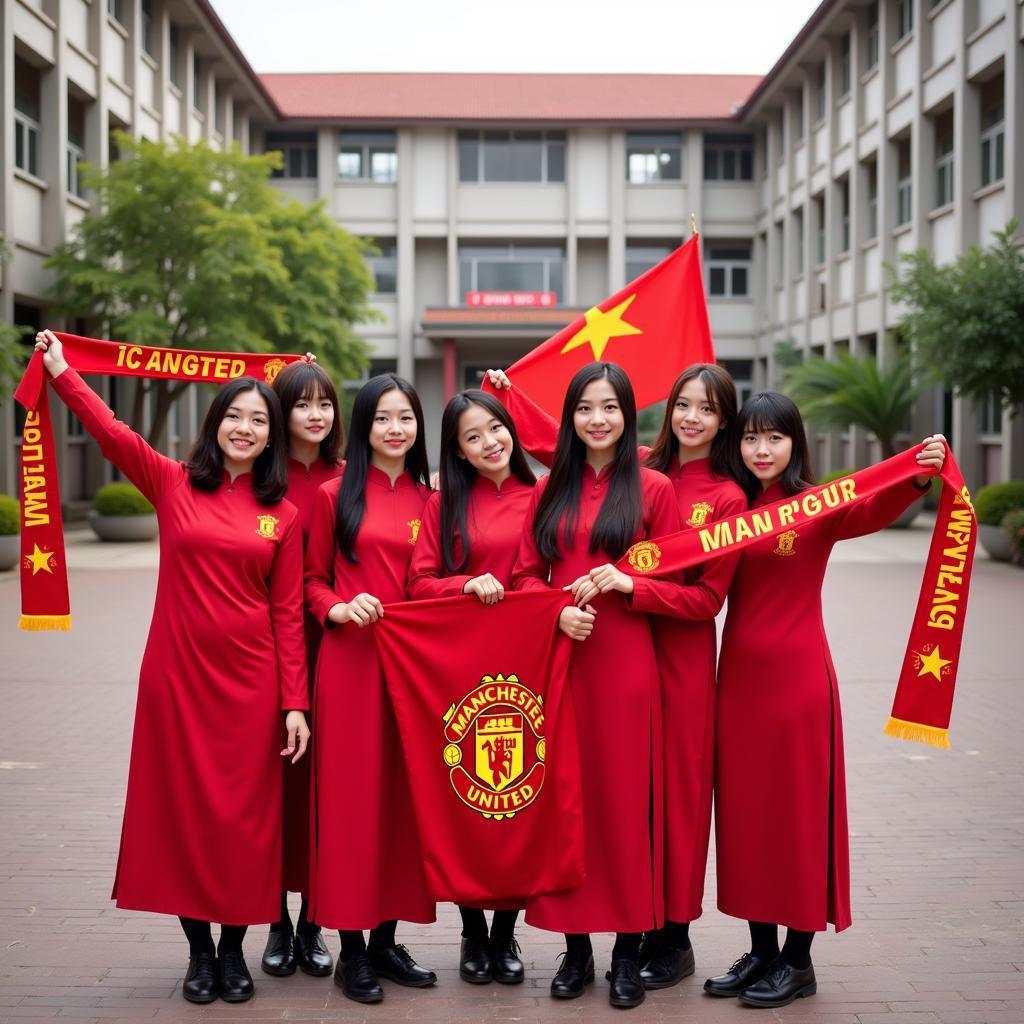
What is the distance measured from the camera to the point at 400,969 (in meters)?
4.32

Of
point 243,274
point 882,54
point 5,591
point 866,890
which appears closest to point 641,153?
point 882,54

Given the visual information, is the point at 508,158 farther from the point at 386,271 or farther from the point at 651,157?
the point at 386,271

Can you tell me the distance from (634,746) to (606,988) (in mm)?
866

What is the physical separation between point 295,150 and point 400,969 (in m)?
38.8

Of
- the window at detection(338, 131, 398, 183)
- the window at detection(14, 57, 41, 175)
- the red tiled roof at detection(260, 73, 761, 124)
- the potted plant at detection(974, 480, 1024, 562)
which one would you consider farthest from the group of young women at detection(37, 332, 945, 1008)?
the window at detection(338, 131, 398, 183)

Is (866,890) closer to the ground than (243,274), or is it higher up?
closer to the ground

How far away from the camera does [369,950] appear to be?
437cm

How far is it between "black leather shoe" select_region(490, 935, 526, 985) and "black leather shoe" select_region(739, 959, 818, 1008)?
0.77 metres

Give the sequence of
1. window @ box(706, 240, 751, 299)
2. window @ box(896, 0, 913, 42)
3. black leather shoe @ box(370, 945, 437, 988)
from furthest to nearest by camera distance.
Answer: window @ box(706, 240, 751, 299) < window @ box(896, 0, 913, 42) < black leather shoe @ box(370, 945, 437, 988)

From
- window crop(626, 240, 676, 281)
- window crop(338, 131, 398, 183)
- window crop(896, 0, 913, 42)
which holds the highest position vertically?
window crop(338, 131, 398, 183)

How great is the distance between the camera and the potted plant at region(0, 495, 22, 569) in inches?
647

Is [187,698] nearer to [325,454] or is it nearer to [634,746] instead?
[325,454]

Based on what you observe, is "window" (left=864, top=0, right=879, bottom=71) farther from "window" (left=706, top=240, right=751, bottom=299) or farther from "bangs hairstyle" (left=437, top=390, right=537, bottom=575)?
"bangs hairstyle" (left=437, top=390, right=537, bottom=575)

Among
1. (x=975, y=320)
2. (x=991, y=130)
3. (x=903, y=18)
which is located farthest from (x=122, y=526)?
(x=903, y=18)
